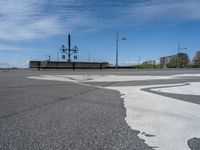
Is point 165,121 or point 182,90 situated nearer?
point 165,121

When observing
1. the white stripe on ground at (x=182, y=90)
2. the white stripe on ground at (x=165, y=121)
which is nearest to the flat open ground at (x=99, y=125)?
the white stripe on ground at (x=165, y=121)

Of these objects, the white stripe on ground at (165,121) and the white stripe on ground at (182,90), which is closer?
the white stripe on ground at (165,121)

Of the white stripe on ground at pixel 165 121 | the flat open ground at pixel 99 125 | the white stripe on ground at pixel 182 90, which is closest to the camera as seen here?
the flat open ground at pixel 99 125

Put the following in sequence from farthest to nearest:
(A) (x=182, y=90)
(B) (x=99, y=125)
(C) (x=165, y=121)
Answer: (A) (x=182, y=90)
(C) (x=165, y=121)
(B) (x=99, y=125)

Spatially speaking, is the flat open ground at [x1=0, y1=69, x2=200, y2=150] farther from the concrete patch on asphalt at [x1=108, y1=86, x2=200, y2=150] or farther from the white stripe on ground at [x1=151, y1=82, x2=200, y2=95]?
the white stripe on ground at [x1=151, y1=82, x2=200, y2=95]

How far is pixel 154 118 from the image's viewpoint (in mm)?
5496

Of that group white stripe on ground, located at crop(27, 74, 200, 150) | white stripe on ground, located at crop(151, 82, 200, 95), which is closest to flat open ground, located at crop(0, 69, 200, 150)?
white stripe on ground, located at crop(27, 74, 200, 150)

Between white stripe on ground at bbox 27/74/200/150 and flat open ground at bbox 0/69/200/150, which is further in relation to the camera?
white stripe on ground at bbox 27/74/200/150

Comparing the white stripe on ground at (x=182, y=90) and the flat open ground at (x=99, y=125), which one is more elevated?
the white stripe on ground at (x=182, y=90)

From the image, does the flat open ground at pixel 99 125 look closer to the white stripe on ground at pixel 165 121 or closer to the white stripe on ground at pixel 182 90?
the white stripe on ground at pixel 165 121

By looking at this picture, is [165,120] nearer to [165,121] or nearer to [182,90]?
[165,121]

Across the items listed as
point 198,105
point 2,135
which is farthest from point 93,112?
point 198,105

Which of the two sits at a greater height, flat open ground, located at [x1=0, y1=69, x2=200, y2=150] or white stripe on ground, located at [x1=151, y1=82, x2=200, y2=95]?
white stripe on ground, located at [x1=151, y1=82, x2=200, y2=95]

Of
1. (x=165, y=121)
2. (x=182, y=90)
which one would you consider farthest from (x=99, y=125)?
(x=182, y=90)
